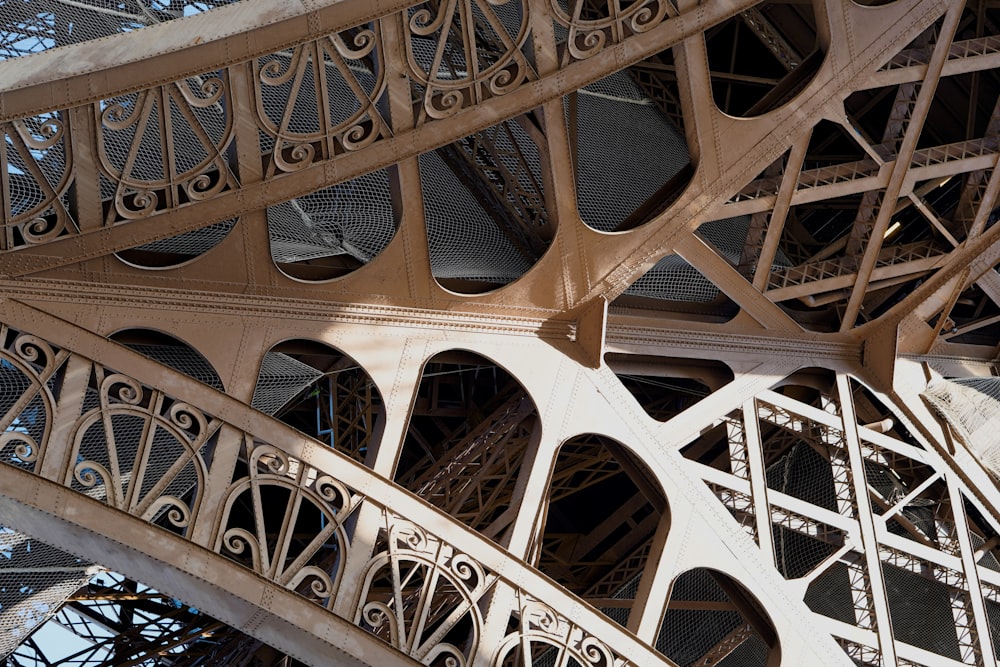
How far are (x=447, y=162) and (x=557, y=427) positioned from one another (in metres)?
3.04

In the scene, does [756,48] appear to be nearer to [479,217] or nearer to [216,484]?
[479,217]

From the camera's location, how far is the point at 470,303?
8531mm

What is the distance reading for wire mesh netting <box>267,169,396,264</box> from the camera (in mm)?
9484

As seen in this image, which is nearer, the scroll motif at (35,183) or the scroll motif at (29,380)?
the scroll motif at (29,380)

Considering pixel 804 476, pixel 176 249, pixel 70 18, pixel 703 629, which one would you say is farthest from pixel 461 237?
pixel 703 629

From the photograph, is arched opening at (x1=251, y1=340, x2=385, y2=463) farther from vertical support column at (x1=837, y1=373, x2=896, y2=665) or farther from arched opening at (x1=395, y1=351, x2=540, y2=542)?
vertical support column at (x1=837, y1=373, x2=896, y2=665)

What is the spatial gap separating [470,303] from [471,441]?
347 centimetres

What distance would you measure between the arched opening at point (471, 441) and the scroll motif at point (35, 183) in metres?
2.60

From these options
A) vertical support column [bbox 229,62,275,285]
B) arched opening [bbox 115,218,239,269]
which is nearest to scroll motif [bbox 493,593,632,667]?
vertical support column [bbox 229,62,275,285]

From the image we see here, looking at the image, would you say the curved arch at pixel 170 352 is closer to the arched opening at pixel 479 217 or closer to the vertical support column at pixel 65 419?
the vertical support column at pixel 65 419

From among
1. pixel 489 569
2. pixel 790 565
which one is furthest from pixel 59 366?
pixel 790 565

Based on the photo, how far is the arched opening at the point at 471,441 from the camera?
1015 cm

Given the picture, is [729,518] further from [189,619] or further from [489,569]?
[189,619]

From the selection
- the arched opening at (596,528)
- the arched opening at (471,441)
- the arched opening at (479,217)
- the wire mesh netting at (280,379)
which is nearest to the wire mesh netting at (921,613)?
the arched opening at (596,528)
